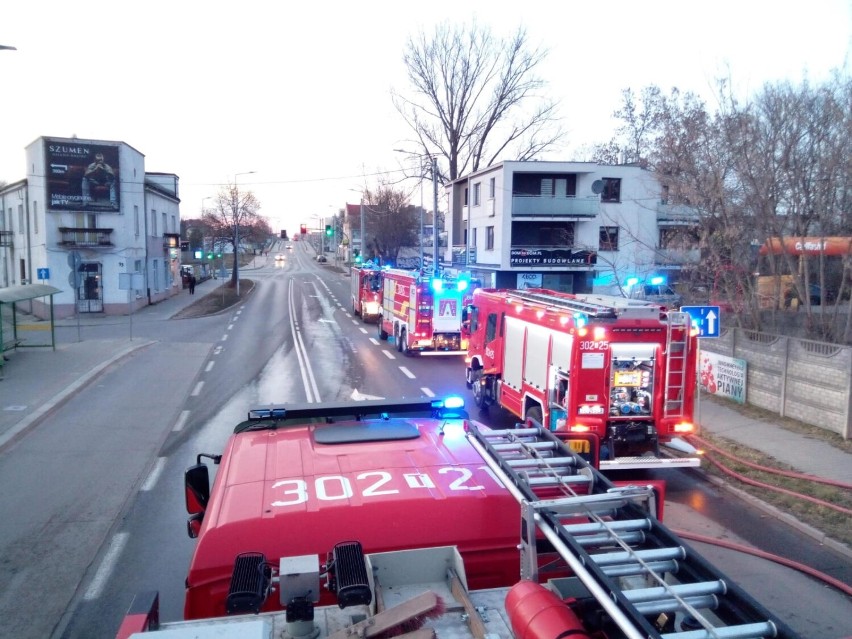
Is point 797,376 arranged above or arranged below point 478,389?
above

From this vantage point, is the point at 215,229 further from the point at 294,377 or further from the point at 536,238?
the point at 294,377

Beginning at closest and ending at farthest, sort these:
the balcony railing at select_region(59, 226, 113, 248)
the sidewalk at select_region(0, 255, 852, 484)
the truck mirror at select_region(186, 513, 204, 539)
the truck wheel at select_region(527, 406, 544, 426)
Result: the truck mirror at select_region(186, 513, 204, 539)
the sidewalk at select_region(0, 255, 852, 484)
the truck wheel at select_region(527, 406, 544, 426)
the balcony railing at select_region(59, 226, 113, 248)

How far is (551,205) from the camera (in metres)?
44.4

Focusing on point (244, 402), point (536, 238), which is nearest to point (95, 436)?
point (244, 402)

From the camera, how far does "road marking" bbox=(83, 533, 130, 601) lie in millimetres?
7637

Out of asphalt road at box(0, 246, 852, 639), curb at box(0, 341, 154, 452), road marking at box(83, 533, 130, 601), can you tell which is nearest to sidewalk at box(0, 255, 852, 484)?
curb at box(0, 341, 154, 452)

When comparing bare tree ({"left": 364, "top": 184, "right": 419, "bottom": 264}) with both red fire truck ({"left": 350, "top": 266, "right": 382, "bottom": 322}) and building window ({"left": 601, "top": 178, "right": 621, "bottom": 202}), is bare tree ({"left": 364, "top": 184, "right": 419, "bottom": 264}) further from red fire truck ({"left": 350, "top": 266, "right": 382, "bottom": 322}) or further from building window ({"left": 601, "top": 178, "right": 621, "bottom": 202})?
red fire truck ({"left": 350, "top": 266, "right": 382, "bottom": 322})

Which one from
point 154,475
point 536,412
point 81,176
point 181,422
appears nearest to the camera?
point 154,475

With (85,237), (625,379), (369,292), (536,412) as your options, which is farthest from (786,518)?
(85,237)

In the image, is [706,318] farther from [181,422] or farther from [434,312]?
[434,312]

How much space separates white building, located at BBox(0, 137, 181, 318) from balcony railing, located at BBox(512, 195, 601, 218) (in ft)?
72.3

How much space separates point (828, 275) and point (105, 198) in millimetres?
34657

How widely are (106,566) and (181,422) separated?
7265 millimetres

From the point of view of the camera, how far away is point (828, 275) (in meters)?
19.5
